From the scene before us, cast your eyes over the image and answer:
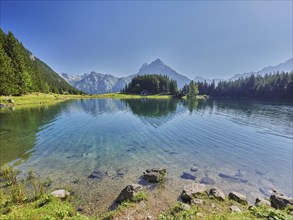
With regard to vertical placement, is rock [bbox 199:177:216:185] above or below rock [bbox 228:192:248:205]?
below

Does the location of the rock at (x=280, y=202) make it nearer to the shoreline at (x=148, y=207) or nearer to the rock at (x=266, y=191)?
the shoreline at (x=148, y=207)

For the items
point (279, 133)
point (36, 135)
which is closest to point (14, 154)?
point (36, 135)

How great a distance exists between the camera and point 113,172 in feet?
47.5

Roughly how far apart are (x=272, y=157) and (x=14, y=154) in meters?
31.5

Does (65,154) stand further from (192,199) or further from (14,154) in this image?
(192,199)

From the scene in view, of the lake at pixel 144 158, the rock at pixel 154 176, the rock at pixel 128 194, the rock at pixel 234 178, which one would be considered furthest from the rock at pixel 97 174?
the rock at pixel 234 178

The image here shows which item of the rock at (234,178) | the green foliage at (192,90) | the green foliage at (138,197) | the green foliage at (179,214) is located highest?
the green foliage at (192,90)

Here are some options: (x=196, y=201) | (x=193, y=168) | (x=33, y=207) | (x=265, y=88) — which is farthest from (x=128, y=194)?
(x=265, y=88)

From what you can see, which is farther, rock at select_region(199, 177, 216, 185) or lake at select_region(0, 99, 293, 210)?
rock at select_region(199, 177, 216, 185)

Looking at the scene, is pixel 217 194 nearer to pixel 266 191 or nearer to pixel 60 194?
pixel 266 191

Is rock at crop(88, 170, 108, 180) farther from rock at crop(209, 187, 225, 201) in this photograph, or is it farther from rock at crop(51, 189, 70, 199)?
rock at crop(209, 187, 225, 201)

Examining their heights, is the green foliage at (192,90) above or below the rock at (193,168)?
above

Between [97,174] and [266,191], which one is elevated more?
[97,174]

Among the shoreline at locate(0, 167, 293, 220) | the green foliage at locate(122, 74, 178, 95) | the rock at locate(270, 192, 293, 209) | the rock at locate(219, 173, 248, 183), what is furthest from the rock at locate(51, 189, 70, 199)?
the green foliage at locate(122, 74, 178, 95)
